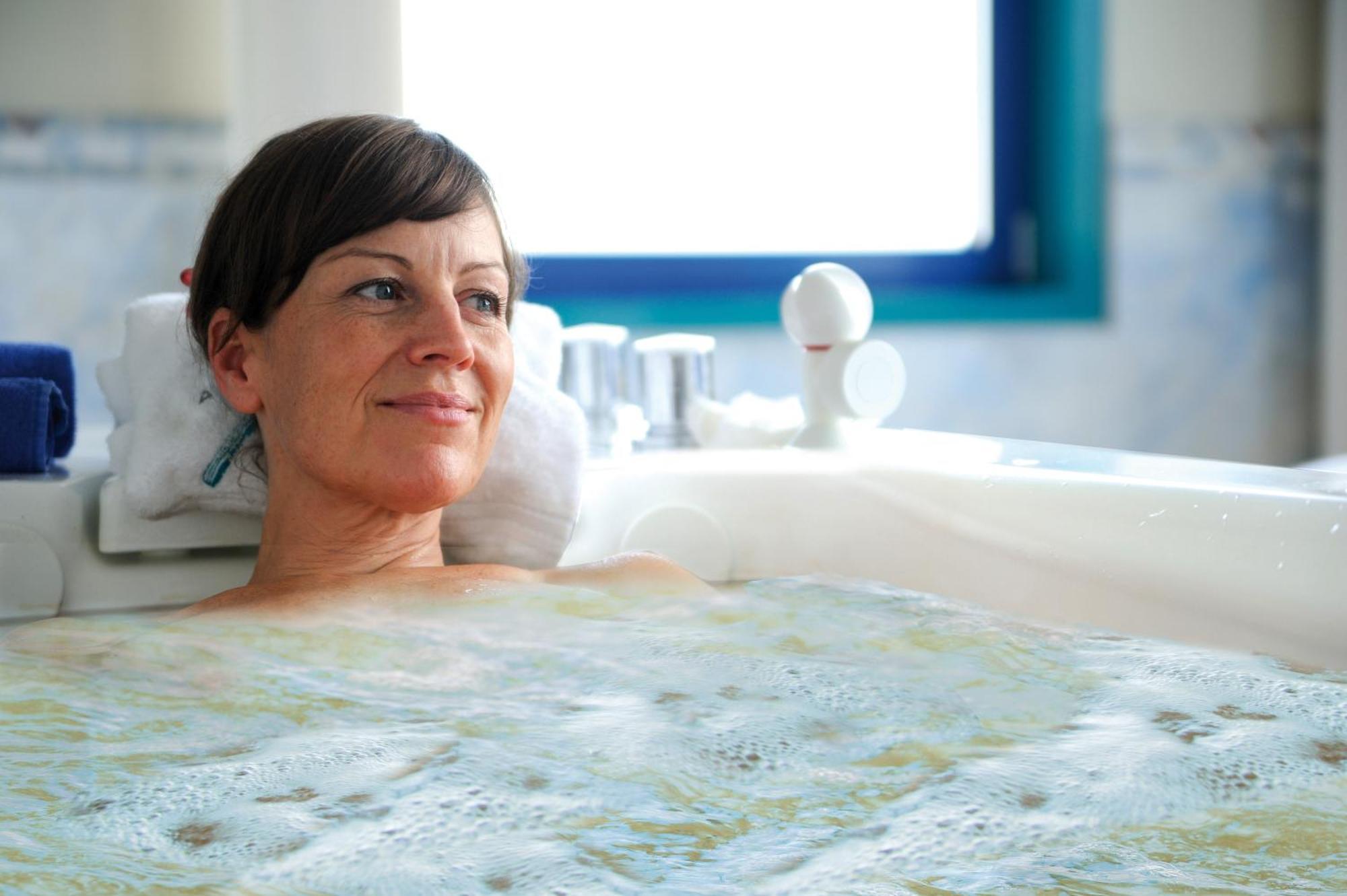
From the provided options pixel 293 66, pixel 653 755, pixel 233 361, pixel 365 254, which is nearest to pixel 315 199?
pixel 365 254

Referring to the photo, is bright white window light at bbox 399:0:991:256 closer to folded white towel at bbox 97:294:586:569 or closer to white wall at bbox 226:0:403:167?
white wall at bbox 226:0:403:167

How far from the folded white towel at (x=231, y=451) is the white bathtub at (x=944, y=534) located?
1.9 inches

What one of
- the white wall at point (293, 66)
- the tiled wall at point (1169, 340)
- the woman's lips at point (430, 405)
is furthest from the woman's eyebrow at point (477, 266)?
the tiled wall at point (1169, 340)

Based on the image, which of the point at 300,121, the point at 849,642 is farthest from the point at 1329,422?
the point at 300,121

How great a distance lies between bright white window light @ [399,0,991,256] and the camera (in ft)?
7.59

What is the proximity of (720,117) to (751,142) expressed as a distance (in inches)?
3.0

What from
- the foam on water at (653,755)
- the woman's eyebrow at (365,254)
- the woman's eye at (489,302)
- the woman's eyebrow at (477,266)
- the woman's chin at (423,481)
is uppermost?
the woman's eyebrow at (365,254)

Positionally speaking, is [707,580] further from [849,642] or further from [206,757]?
[206,757]

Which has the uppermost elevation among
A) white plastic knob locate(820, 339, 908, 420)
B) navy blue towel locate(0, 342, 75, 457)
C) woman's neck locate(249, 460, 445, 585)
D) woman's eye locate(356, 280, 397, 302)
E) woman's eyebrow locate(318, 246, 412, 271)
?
woman's eyebrow locate(318, 246, 412, 271)

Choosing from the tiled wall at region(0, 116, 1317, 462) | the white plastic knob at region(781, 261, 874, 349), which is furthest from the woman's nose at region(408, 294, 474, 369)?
the tiled wall at region(0, 116, 1317, 462)

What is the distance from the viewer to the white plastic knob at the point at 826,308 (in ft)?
5.24

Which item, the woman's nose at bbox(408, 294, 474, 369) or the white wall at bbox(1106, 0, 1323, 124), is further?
the white wall at bbox(1106, 0, 1323, 124)

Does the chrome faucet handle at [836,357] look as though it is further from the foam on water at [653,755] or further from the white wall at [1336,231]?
the white wall at [1336,231]

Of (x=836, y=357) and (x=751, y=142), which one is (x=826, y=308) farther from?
(x=751, y=142)
